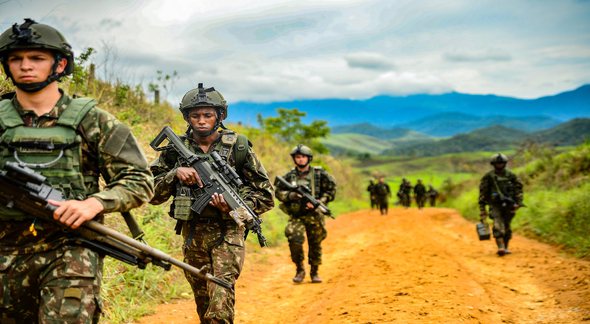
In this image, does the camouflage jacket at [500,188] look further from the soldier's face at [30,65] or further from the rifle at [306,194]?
the soldier's face at [30,65]

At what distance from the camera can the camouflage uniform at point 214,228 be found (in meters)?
4.44

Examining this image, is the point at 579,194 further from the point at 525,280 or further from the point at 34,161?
the point at 34,161

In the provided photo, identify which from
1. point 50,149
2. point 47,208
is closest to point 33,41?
point 50,149

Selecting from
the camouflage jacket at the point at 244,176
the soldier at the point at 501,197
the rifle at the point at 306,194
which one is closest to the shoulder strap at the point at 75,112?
the camouflage jacket at the point at 244,176

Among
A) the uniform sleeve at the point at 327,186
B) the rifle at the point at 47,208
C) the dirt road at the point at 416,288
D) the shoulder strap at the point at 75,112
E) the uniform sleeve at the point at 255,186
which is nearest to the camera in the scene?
the rifle at the point at 47,208

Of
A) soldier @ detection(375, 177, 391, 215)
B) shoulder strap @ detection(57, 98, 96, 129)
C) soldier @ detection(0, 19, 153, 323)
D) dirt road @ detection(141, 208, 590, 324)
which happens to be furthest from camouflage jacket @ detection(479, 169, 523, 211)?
soldier @ detection(375, 177, 391, 215)

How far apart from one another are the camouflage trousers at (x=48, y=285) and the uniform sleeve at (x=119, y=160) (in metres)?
0.39

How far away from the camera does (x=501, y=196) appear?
36.4 feet

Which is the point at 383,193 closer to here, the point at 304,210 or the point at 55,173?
the point at 304,210

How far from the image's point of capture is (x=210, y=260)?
4840mm

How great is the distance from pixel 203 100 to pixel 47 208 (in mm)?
2513

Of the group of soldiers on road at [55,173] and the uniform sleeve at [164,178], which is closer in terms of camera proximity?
the group of soldiers on road at [55,173]

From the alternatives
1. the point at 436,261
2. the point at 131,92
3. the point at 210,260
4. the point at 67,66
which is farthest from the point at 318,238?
the point at 131,92

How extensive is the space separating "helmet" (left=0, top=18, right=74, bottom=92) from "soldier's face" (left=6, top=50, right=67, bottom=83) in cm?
3
